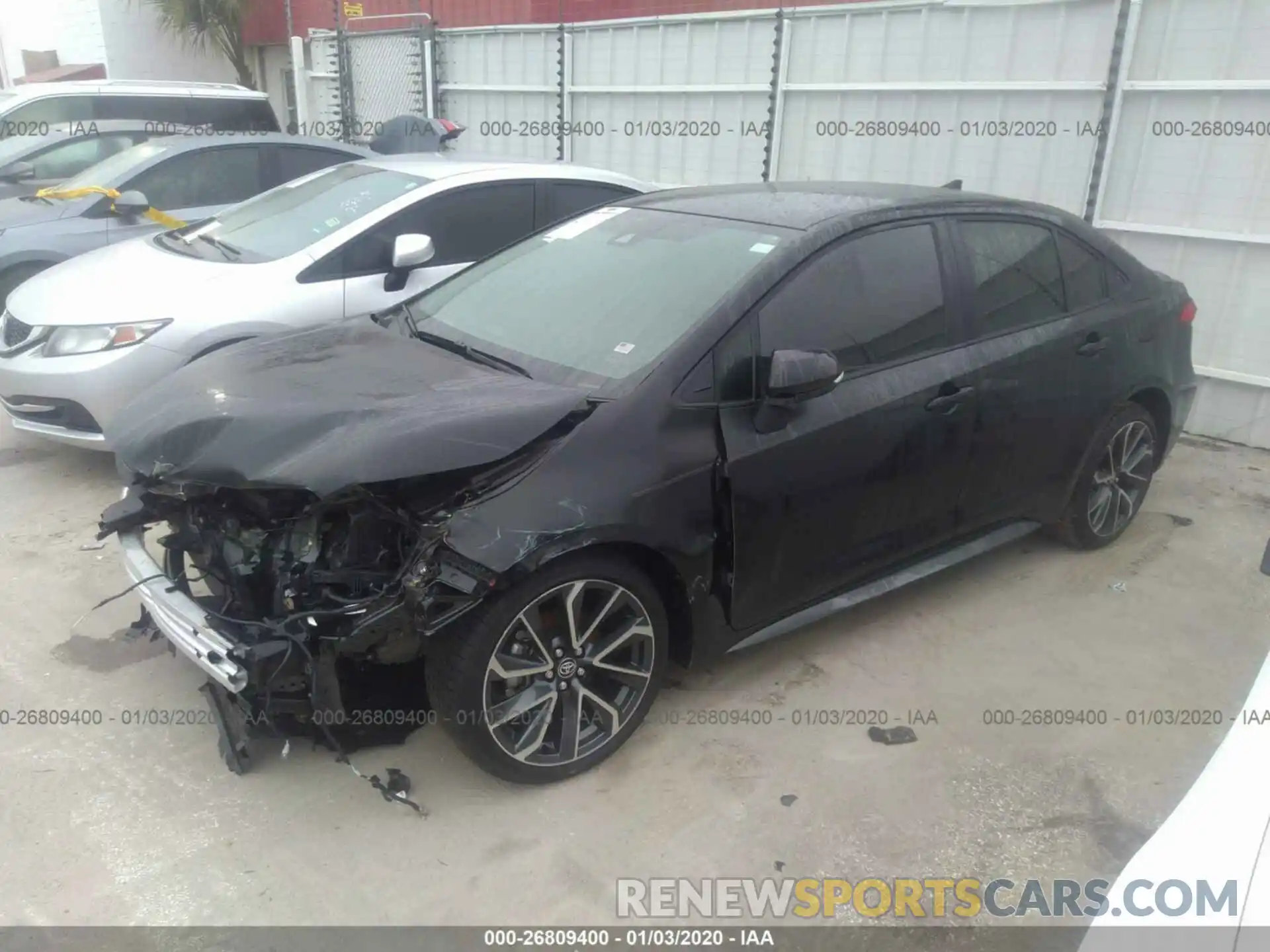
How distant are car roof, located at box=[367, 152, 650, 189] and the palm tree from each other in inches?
566

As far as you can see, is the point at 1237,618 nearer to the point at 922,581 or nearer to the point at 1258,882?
the point at 922,581

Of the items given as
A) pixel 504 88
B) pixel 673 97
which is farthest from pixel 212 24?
pixel 673 97

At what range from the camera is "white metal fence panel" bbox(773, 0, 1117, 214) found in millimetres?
6492

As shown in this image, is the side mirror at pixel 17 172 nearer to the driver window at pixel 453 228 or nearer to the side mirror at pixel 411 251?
the driver window at pixel 453 228

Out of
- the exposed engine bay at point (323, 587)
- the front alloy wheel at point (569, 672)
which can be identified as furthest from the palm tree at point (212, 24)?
the front alloy wheel at point (569, 672)

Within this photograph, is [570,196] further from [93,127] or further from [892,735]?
[93,127]

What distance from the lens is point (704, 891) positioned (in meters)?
2.69

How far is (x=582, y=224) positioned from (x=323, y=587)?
6.30 feet

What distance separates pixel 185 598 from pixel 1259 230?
6056mm

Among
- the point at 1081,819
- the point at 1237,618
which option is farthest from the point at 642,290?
the point at 1237,618

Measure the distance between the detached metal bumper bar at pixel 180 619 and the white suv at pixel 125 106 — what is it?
23.1 ft

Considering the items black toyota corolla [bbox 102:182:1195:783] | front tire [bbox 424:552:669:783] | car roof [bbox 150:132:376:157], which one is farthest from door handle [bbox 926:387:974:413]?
car roof [bbox 150:132:376:157]

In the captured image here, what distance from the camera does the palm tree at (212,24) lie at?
701 inches

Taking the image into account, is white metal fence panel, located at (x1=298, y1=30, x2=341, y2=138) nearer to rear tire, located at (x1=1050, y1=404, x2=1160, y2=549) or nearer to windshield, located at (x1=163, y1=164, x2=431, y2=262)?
windshield, located at (x1=163, y1=164, x2=431, y2=262)
